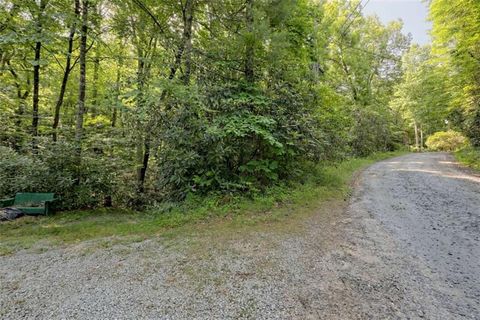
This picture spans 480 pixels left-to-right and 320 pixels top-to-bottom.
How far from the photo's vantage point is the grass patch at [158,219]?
389cm

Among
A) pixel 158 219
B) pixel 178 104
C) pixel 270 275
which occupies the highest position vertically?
pixel 178 104

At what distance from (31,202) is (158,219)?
2908mm

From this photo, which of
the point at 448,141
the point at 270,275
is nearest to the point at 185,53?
the point at 270,275

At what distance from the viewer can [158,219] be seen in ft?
14.7

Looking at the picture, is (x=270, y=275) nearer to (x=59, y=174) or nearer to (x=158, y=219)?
(x=158, y=219)

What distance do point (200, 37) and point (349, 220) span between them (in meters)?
5.89

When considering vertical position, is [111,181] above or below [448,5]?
below

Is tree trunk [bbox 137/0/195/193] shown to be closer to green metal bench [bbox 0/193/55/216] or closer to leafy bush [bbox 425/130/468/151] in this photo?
green metal bench [bbox 0/193/55/216]

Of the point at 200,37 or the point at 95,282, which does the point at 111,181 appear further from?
the point at 200,37

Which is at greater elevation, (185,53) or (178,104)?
(185,53)

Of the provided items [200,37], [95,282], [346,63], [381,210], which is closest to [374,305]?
[95,282]

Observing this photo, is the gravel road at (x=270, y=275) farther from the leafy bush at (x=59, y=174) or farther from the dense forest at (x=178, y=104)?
the leafy bush at (x=59, y=174)

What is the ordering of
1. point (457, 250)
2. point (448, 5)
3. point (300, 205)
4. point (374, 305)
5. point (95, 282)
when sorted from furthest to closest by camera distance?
point (448, 5) < point (300, 205) < point (457, 250) < point (95, 282) < point (374, 305)

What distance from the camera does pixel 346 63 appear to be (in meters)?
17.2
